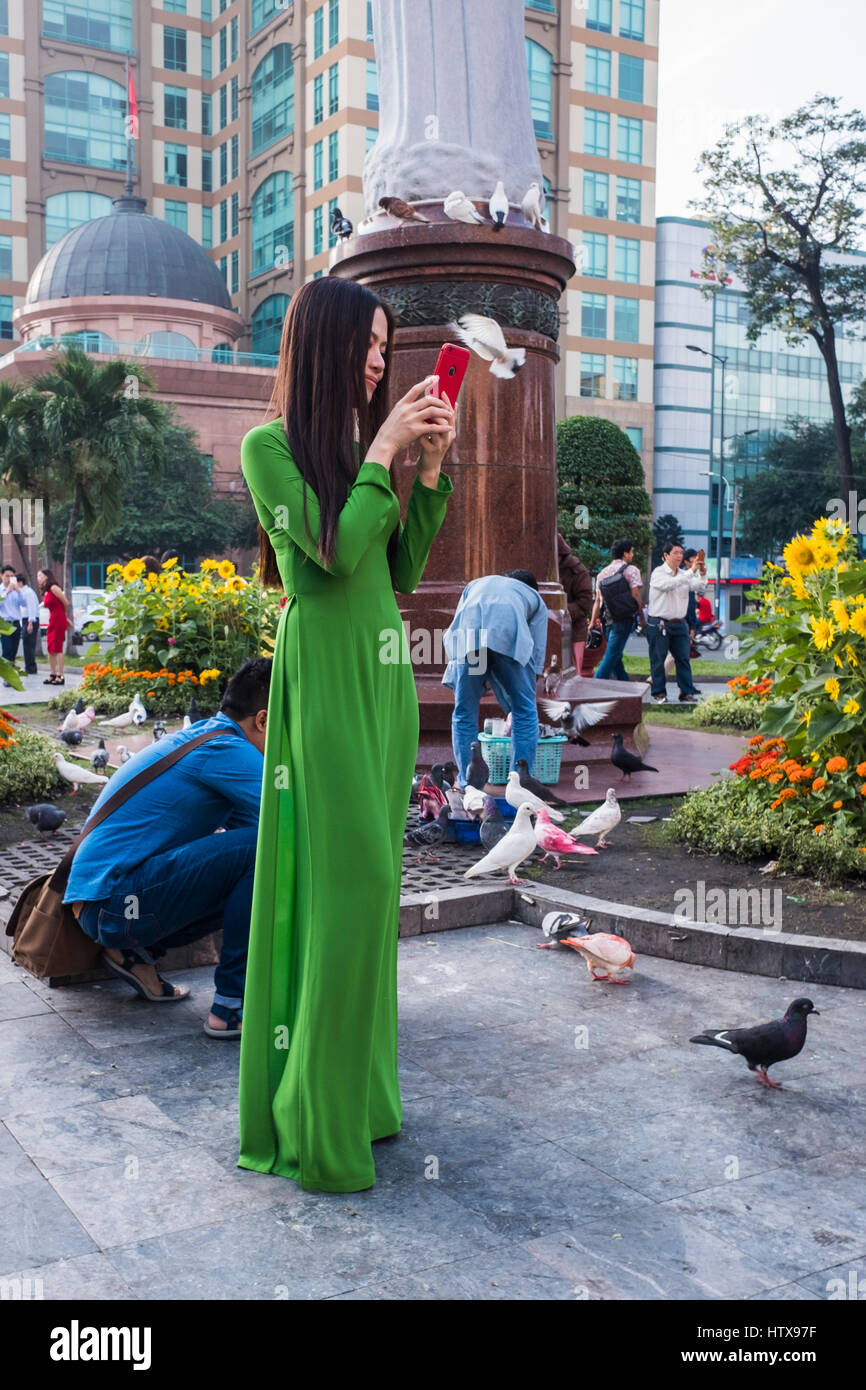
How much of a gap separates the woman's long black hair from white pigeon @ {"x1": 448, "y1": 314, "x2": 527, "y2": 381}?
10.8 feet

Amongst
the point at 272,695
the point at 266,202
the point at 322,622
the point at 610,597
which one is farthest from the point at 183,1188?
the point at 266,202

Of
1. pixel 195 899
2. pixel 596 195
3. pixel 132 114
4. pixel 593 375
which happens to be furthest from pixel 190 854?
pixel 132 114

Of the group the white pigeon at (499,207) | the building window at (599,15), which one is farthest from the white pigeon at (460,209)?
the building window at (599,15)

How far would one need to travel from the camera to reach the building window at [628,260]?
6097cm

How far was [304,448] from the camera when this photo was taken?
3.01 metres

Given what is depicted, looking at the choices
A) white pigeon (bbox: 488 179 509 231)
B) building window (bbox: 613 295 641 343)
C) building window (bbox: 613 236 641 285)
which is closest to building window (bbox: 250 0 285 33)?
building window (bbox: 613 236 641 285)

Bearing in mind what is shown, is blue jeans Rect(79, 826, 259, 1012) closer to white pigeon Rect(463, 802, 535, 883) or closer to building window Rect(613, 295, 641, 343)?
white pigeon Rect(463, 802, 535, 883)

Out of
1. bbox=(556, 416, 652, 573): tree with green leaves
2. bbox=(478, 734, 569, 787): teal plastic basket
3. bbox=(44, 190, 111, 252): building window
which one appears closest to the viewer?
bbox=(478, 734, 569, 787): teal plastic basket

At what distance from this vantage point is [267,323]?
2426 inches

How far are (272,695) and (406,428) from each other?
69cm

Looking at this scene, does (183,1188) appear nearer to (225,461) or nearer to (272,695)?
(272,695)

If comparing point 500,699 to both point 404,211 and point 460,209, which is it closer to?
point 460,209

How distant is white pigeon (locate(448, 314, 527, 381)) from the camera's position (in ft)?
23.0

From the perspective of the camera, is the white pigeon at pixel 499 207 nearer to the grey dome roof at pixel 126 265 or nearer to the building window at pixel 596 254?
the grey dome roof at pixel 126 265
